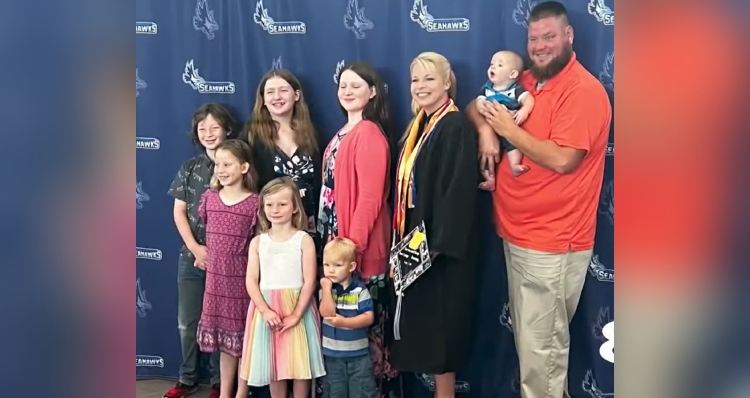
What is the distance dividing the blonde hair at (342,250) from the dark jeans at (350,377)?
411 mm

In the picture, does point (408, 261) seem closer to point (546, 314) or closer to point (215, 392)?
point (546, 314)

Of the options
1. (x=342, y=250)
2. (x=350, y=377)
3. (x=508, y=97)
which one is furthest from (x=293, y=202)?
(x=508, y=97)

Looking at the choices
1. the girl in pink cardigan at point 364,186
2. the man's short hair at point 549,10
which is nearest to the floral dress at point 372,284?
the girl in pink cardigan at point 364,186

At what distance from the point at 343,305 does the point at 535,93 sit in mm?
1114

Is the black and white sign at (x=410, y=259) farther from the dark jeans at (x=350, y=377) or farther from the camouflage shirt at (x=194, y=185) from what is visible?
the camouflage shirt at (x=194, y=185)

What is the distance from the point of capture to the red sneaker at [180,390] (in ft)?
10.1

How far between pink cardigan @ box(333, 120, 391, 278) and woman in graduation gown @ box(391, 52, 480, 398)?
141mm

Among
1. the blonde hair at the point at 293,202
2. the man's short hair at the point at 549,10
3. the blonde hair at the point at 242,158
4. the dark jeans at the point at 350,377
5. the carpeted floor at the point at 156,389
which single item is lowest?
the carpeted floor at the point at 156,389

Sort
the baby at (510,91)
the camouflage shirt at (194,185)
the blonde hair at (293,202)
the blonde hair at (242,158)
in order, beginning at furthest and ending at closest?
the camouflage shirt at (194,185), the blonde hair at (242,158), the blonde hair at (293,202), the baby at (510,91)

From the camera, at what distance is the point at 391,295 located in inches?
109
